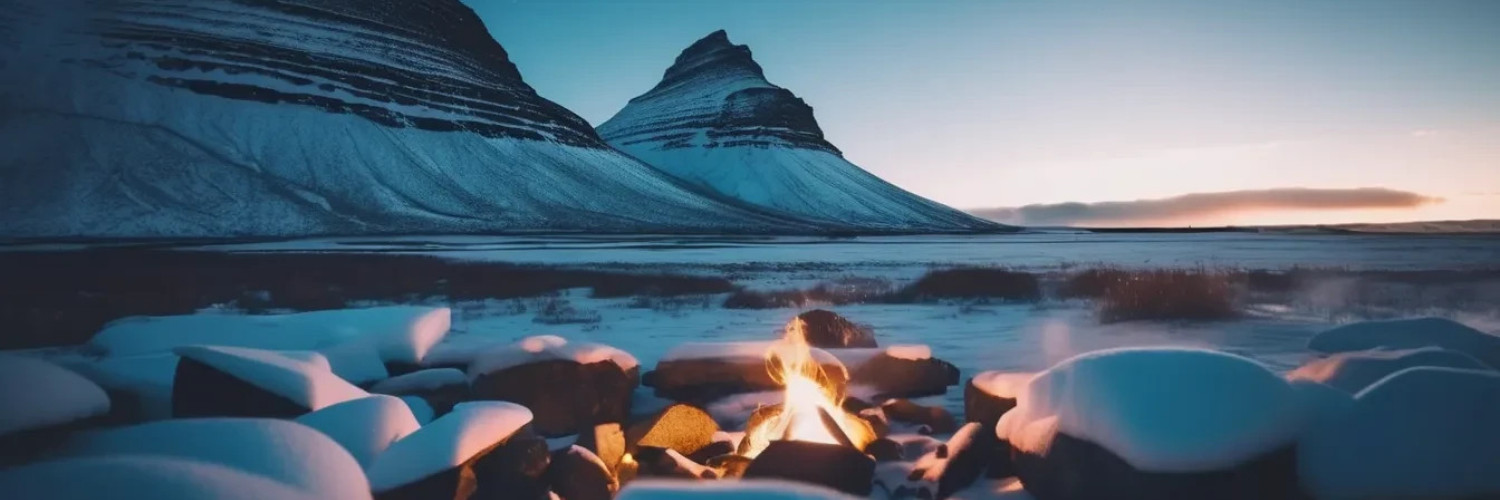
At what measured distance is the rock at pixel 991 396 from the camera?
6693 mm

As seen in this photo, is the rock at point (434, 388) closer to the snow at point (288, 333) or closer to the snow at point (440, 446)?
the snow at point (288, 333)

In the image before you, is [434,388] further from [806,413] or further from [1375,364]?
[1375,364]

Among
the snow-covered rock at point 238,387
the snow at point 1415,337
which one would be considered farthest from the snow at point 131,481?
the snow at point 1415,337

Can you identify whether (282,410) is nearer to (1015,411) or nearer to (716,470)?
(716,470)

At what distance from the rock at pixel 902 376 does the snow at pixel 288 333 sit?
510 centimetres

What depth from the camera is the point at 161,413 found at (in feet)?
20.6

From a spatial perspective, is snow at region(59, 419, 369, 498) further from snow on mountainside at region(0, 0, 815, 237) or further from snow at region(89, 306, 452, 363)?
snow on mountainside at region(0, 0, 815, 237)

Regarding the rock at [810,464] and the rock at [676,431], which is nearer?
the rock at [810,464]

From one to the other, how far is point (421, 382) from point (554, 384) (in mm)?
1461

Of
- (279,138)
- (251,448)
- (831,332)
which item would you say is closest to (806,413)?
(251,448)

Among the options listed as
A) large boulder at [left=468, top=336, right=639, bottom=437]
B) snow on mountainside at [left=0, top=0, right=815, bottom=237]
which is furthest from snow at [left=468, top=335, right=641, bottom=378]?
snow on mountainside at [left=0, top=0, right=815, bottom=237]

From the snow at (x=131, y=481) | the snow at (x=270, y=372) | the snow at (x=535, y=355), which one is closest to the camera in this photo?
the snow at (x=131, y=481)

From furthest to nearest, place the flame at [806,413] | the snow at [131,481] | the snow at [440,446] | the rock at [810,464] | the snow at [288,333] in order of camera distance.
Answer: the snow at [288,333] → the flame at [806,413] → the rock at [810,464] → the snow at [440,446] → the snow at [131,481]

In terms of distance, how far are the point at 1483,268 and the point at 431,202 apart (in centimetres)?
9617
